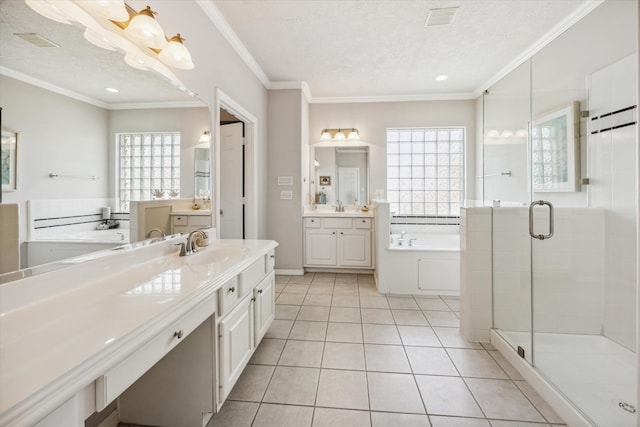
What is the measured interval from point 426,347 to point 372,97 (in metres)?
3.69

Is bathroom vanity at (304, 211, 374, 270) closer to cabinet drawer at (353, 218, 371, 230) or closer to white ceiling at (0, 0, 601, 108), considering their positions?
cabinet drawer at (353, 218, 371, 230)

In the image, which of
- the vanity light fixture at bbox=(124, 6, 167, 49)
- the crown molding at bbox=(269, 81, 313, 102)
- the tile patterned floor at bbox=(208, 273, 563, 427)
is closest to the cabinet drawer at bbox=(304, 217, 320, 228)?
the tile patterned floor at bbox=(208, 273, 563, 427)

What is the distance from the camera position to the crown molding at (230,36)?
7.67ft

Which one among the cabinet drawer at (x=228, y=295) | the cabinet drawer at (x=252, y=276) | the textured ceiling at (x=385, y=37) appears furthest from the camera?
the textured ceiling at (x=385, y=37)

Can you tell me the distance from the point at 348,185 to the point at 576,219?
3084 millimetres

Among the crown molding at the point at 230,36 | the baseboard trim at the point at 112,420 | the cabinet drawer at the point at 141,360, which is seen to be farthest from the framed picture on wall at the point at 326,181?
the baseboard trim at the point at 112,420

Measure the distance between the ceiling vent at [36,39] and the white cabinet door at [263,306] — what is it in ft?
4.92

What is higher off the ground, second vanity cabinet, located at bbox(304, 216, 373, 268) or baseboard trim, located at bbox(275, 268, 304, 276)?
second vanity cabinet, located at bbox(304, 216, 373, 268)

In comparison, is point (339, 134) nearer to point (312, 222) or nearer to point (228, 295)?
point (312, 222)

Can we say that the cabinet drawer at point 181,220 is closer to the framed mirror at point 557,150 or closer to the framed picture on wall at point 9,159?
the framed picture on wall at point 9,159

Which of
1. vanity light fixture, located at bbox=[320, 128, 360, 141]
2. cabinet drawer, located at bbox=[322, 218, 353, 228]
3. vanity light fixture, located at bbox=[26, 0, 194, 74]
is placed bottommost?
cabinet drawer, located at bbox=[322, 218, 353, 228]

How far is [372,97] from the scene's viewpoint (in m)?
4.57

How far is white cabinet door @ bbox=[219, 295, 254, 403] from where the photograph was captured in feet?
4.63

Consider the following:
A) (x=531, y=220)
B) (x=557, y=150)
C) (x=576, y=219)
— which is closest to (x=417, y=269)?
(x=531, y=220)
